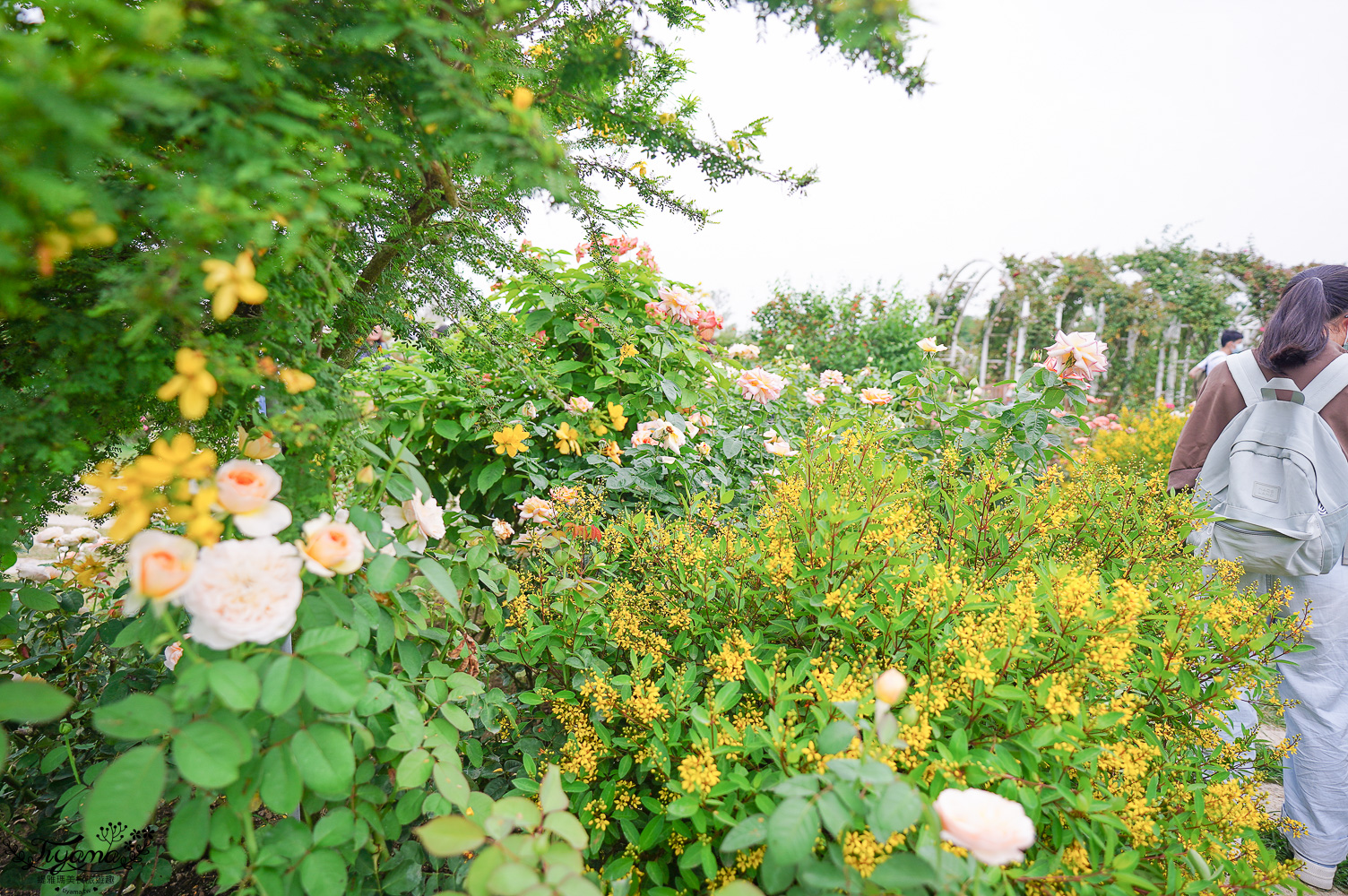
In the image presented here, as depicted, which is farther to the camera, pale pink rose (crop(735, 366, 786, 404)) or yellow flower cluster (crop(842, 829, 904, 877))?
pale pink rose (crop(735, 366, 786, 404))

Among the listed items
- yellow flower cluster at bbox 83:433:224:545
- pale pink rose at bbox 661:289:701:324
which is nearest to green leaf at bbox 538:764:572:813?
yellow flower cluster at bbox 83:433:224:545

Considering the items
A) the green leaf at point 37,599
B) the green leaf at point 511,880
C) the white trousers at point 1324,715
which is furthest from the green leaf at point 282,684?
the white trousers at point 1324,715

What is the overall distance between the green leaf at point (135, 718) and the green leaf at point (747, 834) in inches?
30.0

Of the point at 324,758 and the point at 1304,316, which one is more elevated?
the point at 1304,316

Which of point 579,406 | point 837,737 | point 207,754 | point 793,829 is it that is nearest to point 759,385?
point 579,406

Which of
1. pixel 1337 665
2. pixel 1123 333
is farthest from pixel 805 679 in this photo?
pixel 1123 333

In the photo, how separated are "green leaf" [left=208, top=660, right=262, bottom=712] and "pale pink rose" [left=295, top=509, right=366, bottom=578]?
5.9 inches

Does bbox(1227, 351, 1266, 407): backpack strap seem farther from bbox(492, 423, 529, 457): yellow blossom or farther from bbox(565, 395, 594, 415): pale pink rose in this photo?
bbox(492, 423, 529, 457): yellow blossom

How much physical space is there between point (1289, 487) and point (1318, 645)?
627 millimetres

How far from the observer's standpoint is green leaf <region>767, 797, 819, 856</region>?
80 centimetres

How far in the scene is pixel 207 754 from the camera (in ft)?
2.51

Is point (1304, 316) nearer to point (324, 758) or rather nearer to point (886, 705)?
point (886, 705)

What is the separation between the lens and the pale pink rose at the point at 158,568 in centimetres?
73

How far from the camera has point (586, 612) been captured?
1.58 metres
